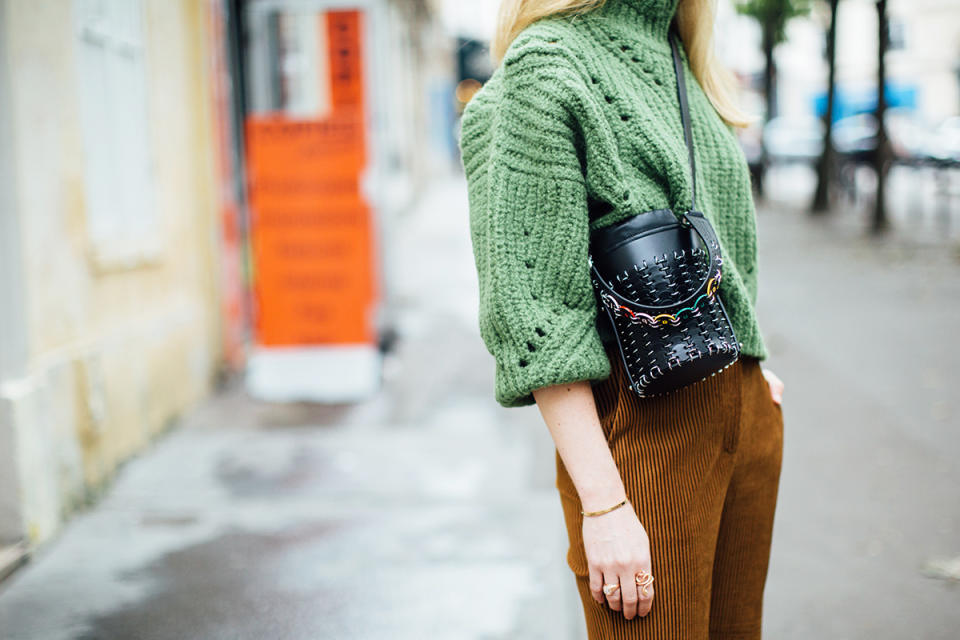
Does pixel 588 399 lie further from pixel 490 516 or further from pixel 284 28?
pixel 284 28

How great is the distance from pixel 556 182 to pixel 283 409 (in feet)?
15.6

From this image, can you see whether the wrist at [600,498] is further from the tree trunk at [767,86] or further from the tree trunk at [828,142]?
the tree trunk at [767,86]

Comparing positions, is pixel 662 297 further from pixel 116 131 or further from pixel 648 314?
pixel 116 131

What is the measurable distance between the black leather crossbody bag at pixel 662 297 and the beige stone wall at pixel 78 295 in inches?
115

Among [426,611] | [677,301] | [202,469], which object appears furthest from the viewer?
[202,469]

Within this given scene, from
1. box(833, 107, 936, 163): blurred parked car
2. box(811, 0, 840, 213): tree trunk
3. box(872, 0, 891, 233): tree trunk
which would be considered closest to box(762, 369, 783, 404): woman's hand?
box(872, 0, 891, 233): tree trunk

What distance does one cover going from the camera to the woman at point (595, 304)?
53.9 inches

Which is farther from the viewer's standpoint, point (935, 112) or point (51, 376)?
point (935, 112)

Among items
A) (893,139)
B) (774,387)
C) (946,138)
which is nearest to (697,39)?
(774,387)

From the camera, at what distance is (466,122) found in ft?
4.99

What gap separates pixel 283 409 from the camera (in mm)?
5852

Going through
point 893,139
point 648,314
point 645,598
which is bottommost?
point 645,598

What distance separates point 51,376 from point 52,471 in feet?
1.29

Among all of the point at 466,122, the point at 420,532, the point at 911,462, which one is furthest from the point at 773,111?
the point at 466,122
